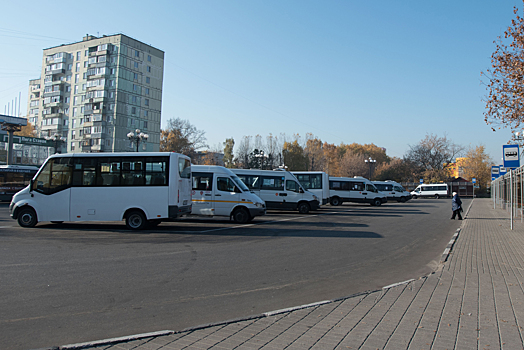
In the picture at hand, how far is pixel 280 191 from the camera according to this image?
929 inches

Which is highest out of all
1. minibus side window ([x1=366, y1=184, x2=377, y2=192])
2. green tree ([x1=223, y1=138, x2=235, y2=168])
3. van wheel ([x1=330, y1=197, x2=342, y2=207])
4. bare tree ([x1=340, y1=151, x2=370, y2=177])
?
green tree ([x1=223, y1=138, x2=235, y2=168])

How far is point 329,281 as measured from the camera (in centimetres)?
680

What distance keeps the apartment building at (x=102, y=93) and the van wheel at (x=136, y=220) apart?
50.4 m

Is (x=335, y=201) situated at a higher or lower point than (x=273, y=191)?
lower

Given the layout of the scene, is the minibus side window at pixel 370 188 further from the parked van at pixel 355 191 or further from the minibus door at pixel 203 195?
the minibus door at pixel 203 195

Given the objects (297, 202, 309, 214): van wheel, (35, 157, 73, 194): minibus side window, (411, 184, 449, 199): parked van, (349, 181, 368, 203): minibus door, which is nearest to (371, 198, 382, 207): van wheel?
(349, 181, 368, 203): minibus door

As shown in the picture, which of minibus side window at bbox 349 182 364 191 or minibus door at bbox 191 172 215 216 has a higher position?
minibus side window at bbox 349 182 364 191

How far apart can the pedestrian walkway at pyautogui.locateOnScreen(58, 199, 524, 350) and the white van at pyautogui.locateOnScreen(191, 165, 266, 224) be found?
11.0 m

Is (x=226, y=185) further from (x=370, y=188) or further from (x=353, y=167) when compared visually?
(x=353, y=167)

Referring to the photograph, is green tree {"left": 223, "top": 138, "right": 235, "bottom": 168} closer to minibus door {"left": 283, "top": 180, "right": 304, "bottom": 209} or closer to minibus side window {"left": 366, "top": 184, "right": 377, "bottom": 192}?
minibus side window {"left": 366, "top": 184, "right": 377, "bottom": 192}

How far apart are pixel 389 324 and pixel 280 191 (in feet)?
62.9

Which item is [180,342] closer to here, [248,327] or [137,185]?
[248,327]

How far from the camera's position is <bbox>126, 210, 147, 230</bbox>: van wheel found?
13.9 metres

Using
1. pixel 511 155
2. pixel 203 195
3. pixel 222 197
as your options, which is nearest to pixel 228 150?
pixel 203 195
